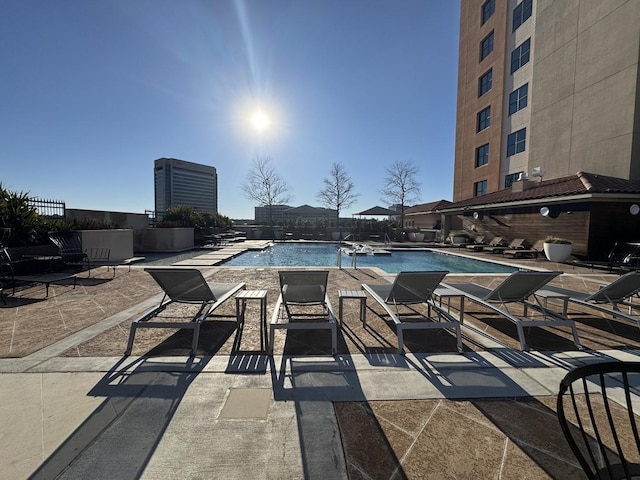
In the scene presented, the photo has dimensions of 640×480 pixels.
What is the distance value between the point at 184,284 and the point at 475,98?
3168 centimetres

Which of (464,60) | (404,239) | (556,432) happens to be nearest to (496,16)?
(464,60)

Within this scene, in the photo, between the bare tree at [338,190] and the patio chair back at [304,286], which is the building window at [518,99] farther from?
the patio chair back at [304,286]

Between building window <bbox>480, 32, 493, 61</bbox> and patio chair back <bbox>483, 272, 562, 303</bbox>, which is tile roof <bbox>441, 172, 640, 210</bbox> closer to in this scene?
patio chair back <bbox>483, 272, 562, 303</bbox>

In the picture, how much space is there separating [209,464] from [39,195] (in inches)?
537

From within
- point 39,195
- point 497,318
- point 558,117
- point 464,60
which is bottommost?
point 497,318

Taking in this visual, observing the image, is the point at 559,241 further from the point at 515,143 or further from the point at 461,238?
the point at 515,143

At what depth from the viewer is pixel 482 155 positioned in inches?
1056

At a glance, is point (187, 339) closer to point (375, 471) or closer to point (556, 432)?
point (375, 471)

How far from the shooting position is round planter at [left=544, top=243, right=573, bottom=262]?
1329 cm

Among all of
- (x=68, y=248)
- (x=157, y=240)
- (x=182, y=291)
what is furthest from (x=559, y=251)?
(x=157, y=240)

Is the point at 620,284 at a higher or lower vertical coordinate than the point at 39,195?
lower

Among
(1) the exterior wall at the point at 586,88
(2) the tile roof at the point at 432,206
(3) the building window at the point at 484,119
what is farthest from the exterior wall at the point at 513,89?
(2) the tile roof at the point at 432,206

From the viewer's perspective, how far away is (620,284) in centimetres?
462

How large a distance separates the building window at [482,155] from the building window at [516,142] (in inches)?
113
